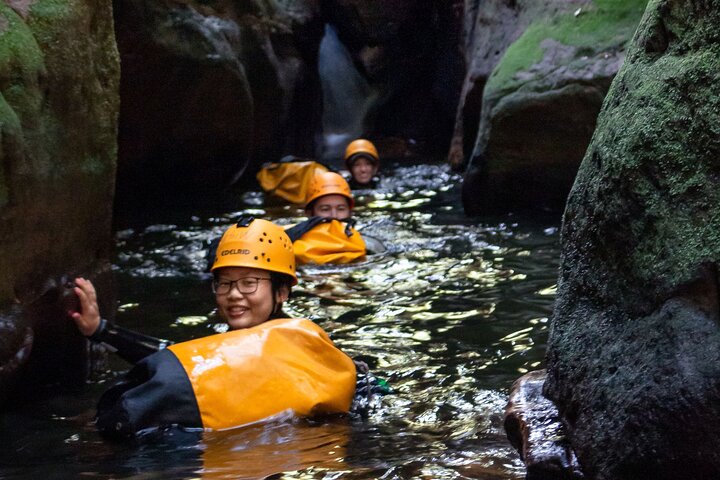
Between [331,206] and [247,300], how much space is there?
179 inches

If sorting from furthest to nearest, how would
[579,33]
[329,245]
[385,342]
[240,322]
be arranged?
[579,33] < [329,245] < [385,342] < [240,322]

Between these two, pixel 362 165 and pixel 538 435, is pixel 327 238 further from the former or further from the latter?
pixel 538 435

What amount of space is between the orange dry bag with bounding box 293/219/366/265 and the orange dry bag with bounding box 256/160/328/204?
13.4ft

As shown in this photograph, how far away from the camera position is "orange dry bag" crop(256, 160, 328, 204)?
13.1 meters

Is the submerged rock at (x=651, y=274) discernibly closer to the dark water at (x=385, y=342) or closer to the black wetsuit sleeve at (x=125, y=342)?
the dark water at (x=385, y=342)

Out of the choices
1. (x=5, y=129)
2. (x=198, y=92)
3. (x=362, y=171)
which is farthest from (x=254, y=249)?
(x=362, y=171)

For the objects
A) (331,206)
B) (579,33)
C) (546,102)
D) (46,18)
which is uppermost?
(579,33)

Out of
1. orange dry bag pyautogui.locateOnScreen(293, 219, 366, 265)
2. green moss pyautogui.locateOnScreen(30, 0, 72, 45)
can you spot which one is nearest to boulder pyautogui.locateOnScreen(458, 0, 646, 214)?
orange dry bag pyautogui.locateOnScreen(293, 219, 366, 265)

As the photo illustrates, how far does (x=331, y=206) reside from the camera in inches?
381

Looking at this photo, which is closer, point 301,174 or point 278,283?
point 278,283

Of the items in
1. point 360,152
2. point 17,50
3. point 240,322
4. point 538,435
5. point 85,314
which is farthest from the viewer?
point 360,152

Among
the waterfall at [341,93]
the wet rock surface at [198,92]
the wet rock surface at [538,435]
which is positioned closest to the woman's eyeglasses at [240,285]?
the wet rock surface at [538,435]

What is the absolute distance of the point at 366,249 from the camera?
9164mm

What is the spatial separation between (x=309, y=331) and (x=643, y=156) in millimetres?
2151
